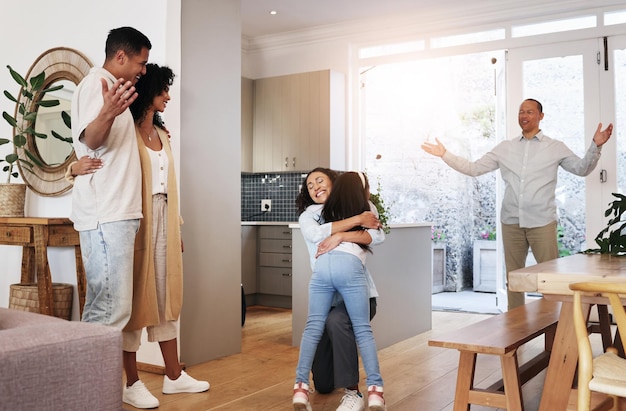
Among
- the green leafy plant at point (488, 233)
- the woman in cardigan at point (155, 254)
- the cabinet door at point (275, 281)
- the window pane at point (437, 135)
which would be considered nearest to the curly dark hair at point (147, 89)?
the woman in cardigan at point (155, 254)

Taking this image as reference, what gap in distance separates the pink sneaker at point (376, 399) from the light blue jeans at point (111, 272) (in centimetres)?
103

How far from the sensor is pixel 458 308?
20.7 ft

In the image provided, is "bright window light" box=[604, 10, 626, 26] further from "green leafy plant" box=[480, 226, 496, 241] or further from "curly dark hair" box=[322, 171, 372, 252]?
"curly dark hair" box=[322, 171, 372, 252]

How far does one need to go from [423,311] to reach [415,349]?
66 centimetres

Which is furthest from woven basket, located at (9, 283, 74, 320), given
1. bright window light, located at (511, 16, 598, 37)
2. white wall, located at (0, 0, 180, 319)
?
bright window light, located at (511, 16, 598, 37)

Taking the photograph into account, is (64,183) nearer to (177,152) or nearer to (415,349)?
(177,152)

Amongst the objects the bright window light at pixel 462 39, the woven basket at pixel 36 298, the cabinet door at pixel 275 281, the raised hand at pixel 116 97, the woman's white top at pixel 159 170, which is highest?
the bright window light at pixel 462 39

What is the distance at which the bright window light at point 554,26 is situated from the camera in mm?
5320

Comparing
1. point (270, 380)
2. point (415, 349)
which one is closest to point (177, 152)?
point (270, 380)

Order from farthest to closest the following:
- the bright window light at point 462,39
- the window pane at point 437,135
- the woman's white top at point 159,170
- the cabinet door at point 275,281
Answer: the window pane at point 437,135 < the cabinet door at point 275,281 < the bright window light at point 462,39 < the woman's white top at point 159,170

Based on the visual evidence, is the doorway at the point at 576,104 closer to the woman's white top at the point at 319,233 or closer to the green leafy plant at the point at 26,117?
the woman's white top at the point at 319,233

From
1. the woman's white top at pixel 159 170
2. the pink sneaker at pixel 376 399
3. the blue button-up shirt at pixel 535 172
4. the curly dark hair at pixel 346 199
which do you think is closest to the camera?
the pink sneaker at pixel 376 399

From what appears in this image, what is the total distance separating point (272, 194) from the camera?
685cm

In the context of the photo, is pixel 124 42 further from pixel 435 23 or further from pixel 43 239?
pixel 435 23
